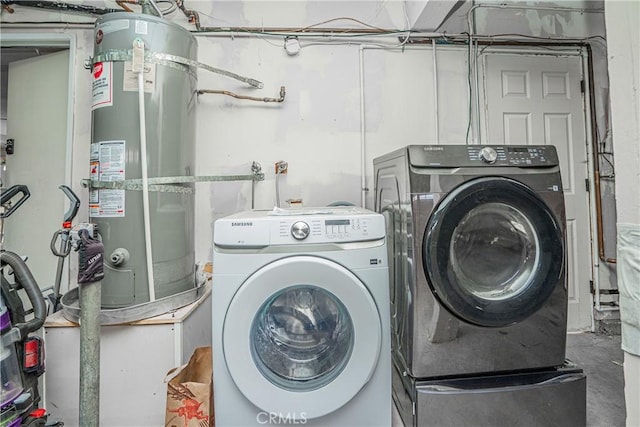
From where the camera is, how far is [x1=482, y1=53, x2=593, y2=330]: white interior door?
2.16 meters

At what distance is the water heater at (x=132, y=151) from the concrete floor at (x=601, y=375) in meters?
1.34

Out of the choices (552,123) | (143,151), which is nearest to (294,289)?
(143,151)

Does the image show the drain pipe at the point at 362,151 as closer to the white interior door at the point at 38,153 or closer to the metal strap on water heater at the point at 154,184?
the metal strap on water heater at the point at 154,184

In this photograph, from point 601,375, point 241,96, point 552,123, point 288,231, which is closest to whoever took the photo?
point 288,231

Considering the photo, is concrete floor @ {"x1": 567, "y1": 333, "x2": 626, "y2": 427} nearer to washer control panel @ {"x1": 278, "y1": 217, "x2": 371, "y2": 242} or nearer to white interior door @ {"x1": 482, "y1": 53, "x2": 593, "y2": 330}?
→ white interior door @ {"x1": 482, "y1": 53, "x2": 593, "y2": 330}

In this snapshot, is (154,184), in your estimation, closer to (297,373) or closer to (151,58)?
(151,58)

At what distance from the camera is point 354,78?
6.88ft

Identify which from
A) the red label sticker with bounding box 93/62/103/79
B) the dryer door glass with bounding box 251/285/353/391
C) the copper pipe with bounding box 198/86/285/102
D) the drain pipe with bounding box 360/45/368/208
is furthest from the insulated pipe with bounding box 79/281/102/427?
the drain pipe with bounding box 360/45/368/208

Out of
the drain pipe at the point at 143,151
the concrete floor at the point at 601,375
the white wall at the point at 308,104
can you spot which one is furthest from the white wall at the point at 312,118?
the concrete floor at the point at 601,375

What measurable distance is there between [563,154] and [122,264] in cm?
292

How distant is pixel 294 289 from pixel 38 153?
7.10 ft

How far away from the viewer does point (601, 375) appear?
66.6 inches

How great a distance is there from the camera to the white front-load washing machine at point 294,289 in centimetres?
103

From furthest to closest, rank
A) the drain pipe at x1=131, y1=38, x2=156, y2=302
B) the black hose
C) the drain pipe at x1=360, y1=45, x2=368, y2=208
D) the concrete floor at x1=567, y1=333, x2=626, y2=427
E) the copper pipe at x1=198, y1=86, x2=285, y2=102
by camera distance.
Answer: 1. the drain pipe at x1=360, y1=45, x2=368, y2=208
2. the copper pipe at x1=198, y1=86, x2=285, y2=102
3. the concrete floor at x1=567, y1=333, x2=626, y2=427
4. the drain pipe at x1=131, y1=38, x2=156, y2=302
5. the black hose
